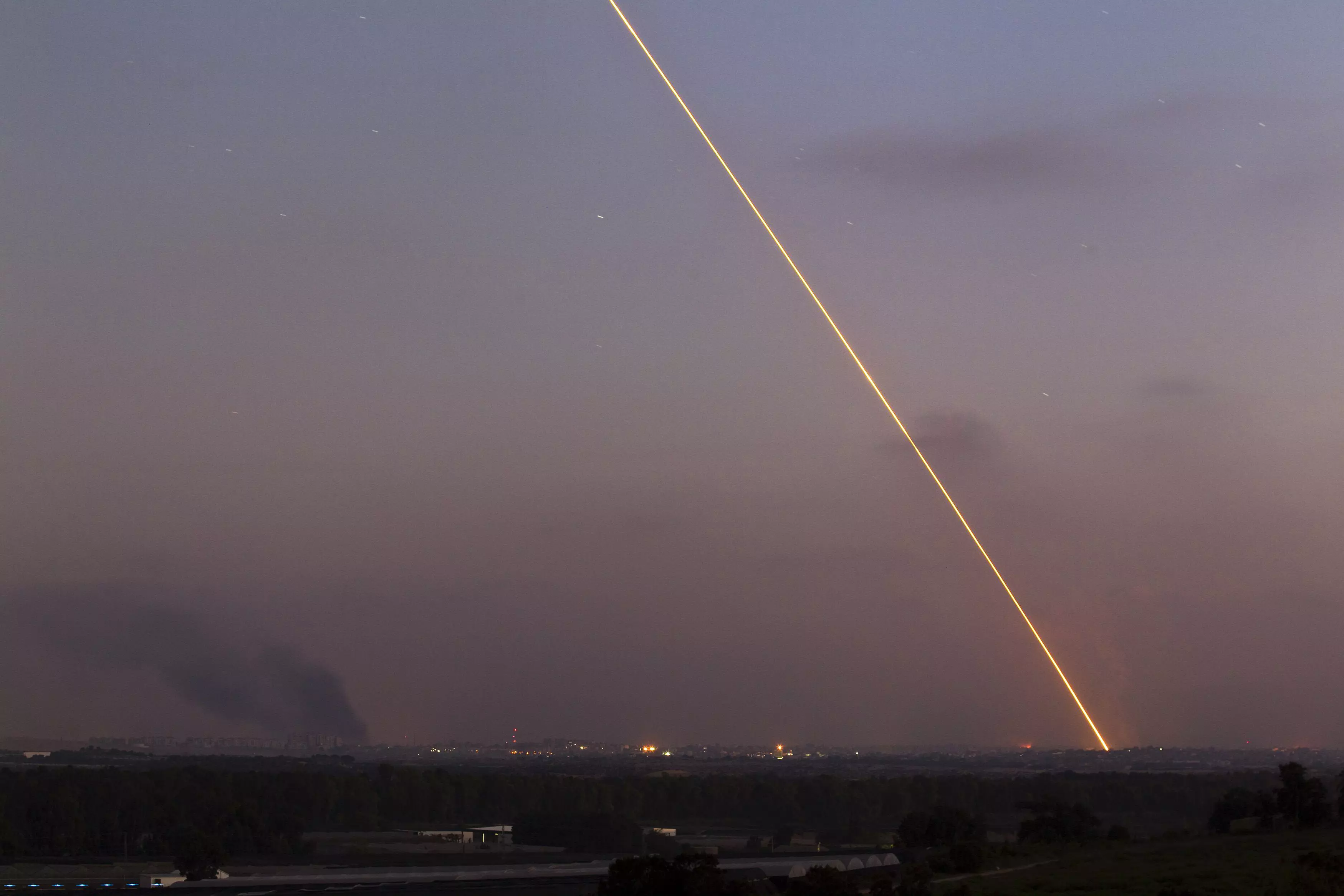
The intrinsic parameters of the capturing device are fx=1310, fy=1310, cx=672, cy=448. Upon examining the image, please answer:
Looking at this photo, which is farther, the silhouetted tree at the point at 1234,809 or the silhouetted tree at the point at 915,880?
the silhouetted tree at the point at 1234,809

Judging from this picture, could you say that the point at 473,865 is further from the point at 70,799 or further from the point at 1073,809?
the point at 70,799

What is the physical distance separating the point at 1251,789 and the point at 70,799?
71726mm

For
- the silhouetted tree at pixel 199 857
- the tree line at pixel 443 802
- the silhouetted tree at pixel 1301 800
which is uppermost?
the silhouetted tree at pixel 1301 800

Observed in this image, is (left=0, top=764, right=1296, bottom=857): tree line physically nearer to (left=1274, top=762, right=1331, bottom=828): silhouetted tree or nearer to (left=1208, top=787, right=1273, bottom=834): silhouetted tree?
(left=1208, top=787, right=1273, bottom=834): silhouetted tree

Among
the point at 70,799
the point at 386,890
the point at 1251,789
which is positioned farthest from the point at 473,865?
the point at 1251,789

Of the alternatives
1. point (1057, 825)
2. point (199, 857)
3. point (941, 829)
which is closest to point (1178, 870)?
point (1057, 825)

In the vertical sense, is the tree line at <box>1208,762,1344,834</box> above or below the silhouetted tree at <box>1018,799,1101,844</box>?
above

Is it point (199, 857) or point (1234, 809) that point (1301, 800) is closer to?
point (1234, 809)

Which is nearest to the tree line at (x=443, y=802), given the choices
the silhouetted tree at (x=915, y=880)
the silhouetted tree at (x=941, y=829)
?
the silhouetted tree at (x=941, y=829)

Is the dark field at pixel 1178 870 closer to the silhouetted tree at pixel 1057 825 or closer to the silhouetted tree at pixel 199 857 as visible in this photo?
the silhouetted tree at pixel 1057 825

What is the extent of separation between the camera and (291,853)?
5912 cm

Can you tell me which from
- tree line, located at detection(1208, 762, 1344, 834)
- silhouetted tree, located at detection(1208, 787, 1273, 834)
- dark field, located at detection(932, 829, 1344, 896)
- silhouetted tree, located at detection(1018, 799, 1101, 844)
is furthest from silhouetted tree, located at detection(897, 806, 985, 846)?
tree line, located at detection(1208, 762, 1344, 834)

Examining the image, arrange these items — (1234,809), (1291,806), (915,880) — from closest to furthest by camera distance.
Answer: (915,880) < (1291,806) < (1234,809)

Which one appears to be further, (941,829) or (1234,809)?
(1234,809)
